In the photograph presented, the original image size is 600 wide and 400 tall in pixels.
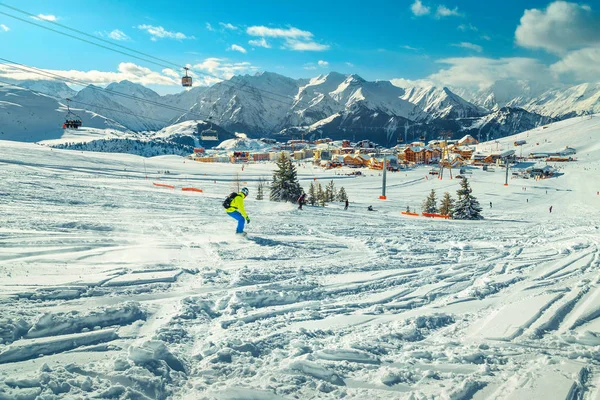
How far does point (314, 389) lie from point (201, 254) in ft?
15.7

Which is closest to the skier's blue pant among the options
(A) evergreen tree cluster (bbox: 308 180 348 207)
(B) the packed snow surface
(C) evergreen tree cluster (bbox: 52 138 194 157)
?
(B) the packed snow surface

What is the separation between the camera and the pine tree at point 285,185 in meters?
28.9

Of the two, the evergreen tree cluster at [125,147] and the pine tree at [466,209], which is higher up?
the evergreen tree cluster at [125,147]

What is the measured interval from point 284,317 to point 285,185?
2490 centimetres

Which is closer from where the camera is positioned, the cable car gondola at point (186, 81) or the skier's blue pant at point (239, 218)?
the skier's blue pant at point (239, 218)

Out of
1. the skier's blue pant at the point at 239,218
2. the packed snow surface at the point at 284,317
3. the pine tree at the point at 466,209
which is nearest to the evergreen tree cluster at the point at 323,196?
the pine tree at the point at 466,209

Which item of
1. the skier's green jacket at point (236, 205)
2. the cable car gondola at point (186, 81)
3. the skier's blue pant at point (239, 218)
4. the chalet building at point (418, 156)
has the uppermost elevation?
the chalet building at point (418, 156)

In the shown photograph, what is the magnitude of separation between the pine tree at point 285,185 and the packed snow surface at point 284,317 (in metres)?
19.6

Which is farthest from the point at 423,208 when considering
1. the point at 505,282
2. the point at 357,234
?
the point at 505,282

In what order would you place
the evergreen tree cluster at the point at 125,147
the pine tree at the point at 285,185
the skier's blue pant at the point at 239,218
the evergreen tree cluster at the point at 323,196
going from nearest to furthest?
the skier's blue pant at the point at 239,218 < the pine tree at the point at 285,185 < the evergreen tree cluster at the point at 323,196 < the evergreen tree cluster at the point at 125,147

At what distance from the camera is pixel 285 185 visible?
29.2 meters

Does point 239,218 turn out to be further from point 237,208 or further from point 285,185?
point 285,185

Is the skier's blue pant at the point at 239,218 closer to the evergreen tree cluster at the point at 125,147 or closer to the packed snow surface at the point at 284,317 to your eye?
the packed snow surface at the point at 284,317

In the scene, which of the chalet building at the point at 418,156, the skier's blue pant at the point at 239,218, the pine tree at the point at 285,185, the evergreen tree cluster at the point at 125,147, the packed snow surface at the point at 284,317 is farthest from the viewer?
the evergreen tree cluster at the point at 125,147
